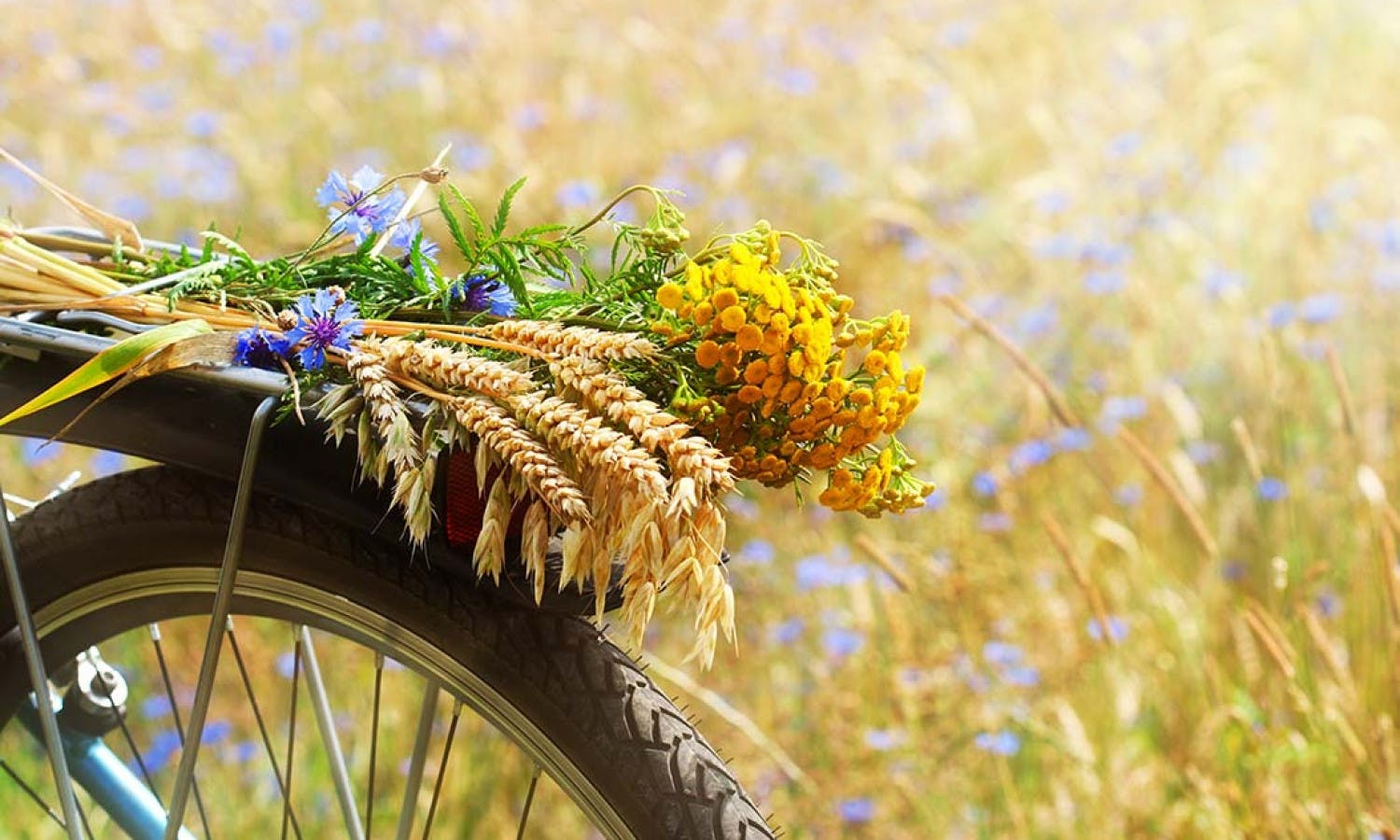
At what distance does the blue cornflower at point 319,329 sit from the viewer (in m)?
1.32

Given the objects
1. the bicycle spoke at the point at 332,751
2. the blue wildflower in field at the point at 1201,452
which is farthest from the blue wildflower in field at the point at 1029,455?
the bicycle spoke at the point at 332,751

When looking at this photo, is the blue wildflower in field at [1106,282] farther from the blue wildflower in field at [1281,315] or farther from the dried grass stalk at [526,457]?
the dried grass stalk at [526,457]

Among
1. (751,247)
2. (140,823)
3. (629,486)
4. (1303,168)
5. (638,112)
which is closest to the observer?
(629,486)

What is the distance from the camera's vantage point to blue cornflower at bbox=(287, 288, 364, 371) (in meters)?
1.32

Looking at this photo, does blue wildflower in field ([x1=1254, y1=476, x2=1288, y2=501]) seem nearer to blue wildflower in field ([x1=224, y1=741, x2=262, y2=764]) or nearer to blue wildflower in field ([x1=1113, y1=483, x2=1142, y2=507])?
blue wildflower in field ([x1=1113, y1=483, x2=1142, y2=507])

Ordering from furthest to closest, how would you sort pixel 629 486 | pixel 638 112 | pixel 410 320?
pixel 638 112, pixel 410 320, pixel 629 486

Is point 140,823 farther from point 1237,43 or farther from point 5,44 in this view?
point 5,44

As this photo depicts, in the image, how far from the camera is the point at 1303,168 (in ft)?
14.6

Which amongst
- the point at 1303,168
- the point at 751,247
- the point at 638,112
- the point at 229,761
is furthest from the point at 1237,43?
the point at 751,247

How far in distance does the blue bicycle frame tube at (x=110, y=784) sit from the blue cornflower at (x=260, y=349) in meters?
0.61

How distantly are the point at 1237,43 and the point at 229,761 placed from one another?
11.1 ft

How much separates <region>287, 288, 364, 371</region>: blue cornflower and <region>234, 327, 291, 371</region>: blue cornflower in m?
0.02

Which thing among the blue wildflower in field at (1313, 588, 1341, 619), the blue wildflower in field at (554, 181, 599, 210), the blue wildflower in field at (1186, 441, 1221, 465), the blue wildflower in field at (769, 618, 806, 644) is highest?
the blue wildflower in field at (554, 181, 599, 210)

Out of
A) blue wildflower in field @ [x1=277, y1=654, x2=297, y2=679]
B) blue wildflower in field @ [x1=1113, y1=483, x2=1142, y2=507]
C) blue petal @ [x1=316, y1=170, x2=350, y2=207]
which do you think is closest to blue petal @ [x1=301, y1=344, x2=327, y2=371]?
blue petal @ [x1=316, y1=170, x2=350, y2=207]
